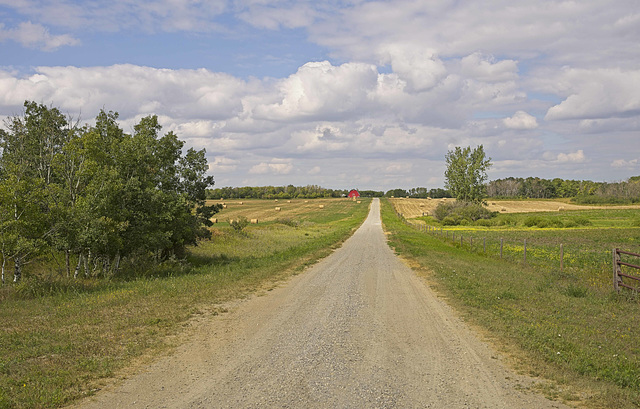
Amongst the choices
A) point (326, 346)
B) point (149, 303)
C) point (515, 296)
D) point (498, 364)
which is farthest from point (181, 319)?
point (515, 296)

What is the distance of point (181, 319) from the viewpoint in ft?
34.3

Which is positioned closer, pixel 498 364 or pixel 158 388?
pixel 158 388

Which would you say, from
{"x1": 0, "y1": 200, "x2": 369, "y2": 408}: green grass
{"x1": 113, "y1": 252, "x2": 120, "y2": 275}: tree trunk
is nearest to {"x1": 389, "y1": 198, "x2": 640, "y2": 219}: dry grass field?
{"x1": 113, "y1": 252, "x2": 120, "y2": 275}: tree trunk

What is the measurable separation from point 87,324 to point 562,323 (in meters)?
10.9

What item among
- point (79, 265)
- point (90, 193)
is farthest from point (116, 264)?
point (90, 193)

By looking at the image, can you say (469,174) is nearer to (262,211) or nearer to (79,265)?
(262,211)

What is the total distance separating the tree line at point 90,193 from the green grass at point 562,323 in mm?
12470

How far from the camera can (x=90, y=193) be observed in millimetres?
17562

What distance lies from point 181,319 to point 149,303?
2.10 m

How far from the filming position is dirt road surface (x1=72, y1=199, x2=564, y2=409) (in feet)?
19.8

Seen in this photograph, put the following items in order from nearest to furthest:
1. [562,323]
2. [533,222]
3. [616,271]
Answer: [562,323]
[616,271]
[533,222]

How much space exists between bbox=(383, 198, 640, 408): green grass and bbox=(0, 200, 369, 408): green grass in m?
6.77

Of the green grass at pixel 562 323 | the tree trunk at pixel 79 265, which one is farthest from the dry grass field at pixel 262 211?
the green grass at pixel 562 323

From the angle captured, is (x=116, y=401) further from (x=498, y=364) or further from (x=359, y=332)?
(x=498, y=364)
